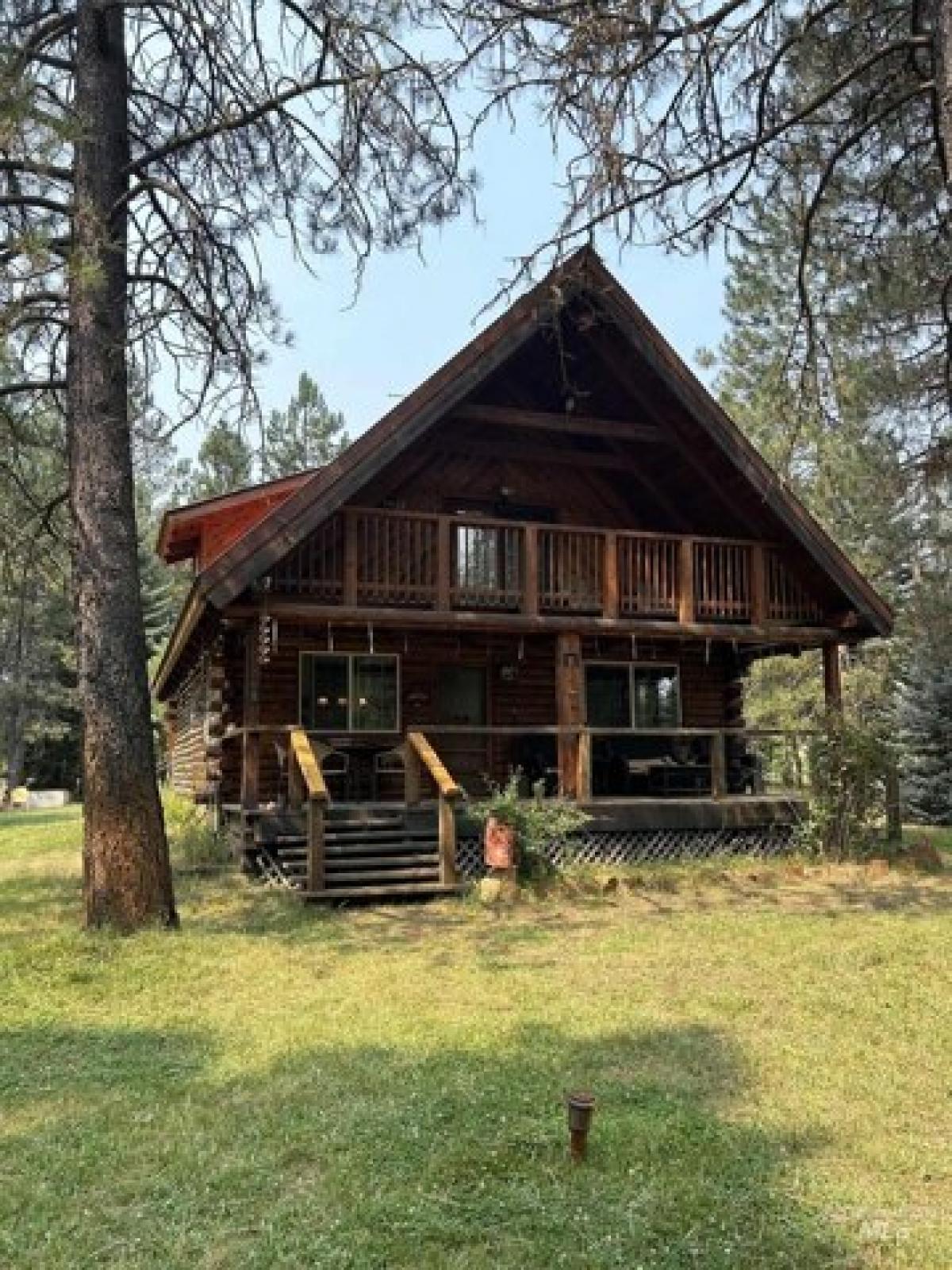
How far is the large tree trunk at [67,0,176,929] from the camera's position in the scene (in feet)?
26.6

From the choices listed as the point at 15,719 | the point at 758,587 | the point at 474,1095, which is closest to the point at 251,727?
the point at 758,587

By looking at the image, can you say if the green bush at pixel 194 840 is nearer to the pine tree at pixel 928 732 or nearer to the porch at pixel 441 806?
the porch at pixel 441 806

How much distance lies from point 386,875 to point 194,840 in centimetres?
465

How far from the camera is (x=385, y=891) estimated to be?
9883mm

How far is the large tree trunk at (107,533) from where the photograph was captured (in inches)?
319

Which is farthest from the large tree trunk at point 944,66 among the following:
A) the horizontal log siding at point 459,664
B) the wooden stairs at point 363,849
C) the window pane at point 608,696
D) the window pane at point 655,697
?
the window pane at point 655,697

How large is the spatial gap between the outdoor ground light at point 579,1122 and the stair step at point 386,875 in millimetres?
6541

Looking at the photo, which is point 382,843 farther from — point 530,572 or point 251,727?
point 530,572

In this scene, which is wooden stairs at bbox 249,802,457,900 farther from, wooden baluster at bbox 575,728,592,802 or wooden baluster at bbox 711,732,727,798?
wooden baluster at bbox 711,732,727,798

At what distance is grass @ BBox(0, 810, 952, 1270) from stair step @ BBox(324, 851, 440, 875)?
1.98 metres

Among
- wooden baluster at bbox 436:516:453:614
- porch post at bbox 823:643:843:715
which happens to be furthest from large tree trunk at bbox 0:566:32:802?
porch post at bbox 823:643:843:715

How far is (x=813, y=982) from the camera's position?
661 centimetres

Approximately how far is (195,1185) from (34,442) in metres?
9.46

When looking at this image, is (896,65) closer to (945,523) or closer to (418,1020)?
(418,1020)
